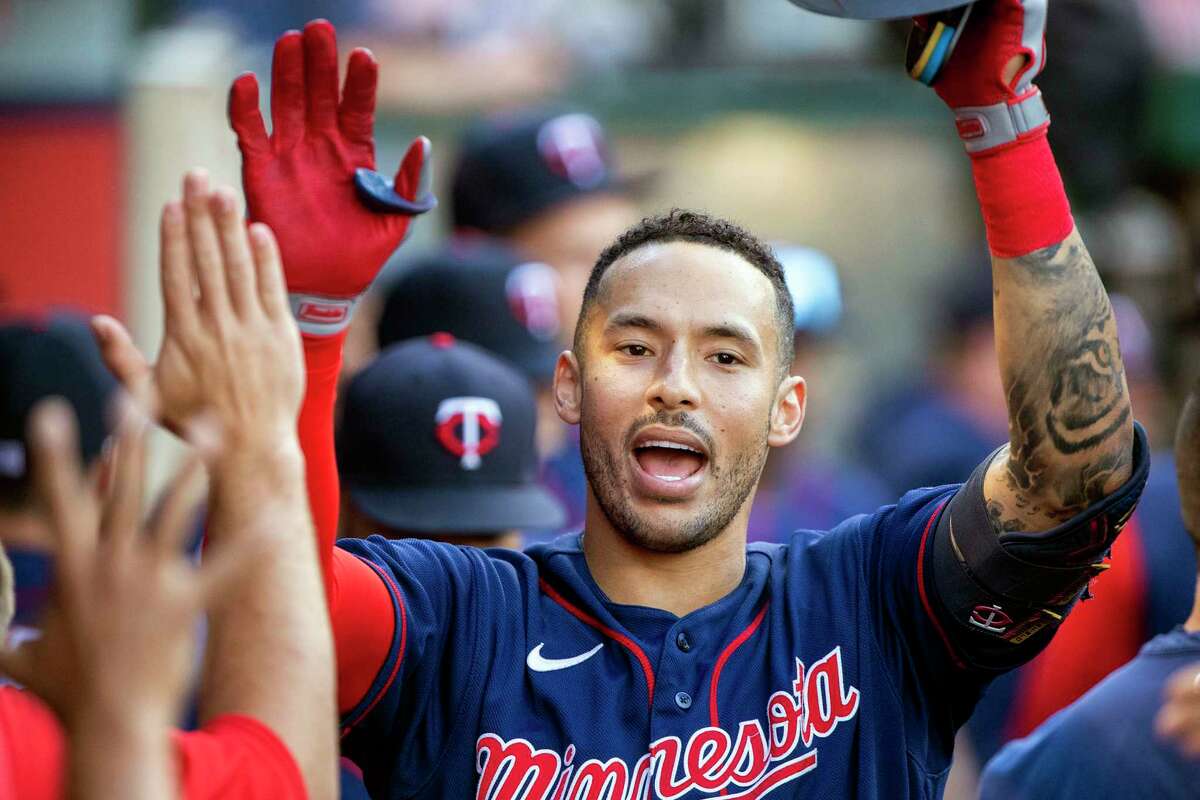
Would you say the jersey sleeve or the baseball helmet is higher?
the baseball helmet

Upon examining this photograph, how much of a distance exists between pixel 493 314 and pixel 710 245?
2.05 m

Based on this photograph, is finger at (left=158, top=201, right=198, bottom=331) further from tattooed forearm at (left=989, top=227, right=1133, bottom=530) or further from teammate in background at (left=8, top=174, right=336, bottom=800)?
tattooed forearm at (left=989, top=227, right=1133, bottom=530)

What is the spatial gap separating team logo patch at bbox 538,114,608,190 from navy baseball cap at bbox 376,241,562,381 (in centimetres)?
80

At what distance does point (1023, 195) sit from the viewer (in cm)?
292

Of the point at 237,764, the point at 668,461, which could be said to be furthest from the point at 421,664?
the point at 237,764

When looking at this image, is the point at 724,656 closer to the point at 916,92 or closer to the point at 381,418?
the point at 381,418

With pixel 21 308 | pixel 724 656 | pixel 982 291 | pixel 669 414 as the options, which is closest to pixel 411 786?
pixel 724 656

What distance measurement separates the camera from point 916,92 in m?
11.0

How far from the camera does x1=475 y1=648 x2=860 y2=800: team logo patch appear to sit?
2.91m

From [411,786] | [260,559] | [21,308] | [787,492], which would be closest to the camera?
[260,559]

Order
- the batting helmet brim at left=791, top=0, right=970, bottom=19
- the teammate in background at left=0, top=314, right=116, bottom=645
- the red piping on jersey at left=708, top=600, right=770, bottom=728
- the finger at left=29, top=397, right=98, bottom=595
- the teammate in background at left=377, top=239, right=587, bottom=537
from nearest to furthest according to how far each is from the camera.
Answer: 1. the finger at left=29, top=397, right=98, bottom=595
2. the batting helmet brim at left=791, top=0, right=970, bottom=19
3. the red piping on jersey at left=708, top=600, right=770, bottom=728
4. the teammate in background at left=0, top=314, right=116, bottom=645
5. the teammate in background at left=377, top=239, right=587, bottom=537

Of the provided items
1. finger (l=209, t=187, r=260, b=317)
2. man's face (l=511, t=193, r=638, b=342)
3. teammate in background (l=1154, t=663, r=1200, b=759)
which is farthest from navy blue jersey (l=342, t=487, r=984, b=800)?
man's face (l=511, t=193, r=638, b=342)

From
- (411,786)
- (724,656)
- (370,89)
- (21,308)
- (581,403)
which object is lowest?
(21,308)

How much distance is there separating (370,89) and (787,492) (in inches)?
118
